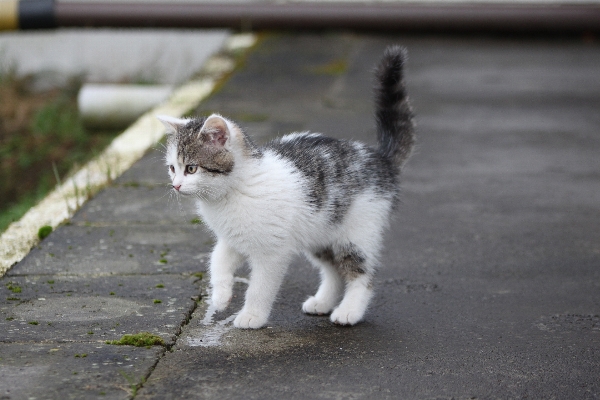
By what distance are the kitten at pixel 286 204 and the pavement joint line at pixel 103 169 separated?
1.35 m

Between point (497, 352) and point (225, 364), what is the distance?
3.61 feet

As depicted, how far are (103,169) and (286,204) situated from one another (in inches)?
117

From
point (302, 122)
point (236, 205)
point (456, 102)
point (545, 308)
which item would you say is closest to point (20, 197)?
point (302, 122)

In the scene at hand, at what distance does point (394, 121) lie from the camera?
4.39 meters

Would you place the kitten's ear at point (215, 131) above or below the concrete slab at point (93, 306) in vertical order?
above

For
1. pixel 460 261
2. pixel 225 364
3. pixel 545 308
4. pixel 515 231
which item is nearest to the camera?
pixel 225 364

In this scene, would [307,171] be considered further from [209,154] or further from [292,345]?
[292,345]

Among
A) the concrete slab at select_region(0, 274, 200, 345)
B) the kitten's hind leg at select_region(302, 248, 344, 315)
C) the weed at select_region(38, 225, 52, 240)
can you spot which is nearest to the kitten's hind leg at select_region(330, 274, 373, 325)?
the kitten's hind leg at select_region(302, 248, 344, 315)

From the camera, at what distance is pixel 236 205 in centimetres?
377

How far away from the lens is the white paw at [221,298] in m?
3.88

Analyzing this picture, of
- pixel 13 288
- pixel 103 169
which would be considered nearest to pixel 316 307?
pixel 13 288

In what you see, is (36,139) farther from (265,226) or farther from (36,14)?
(265,226)

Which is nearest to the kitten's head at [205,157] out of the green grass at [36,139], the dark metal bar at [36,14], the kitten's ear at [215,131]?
the kitten's ear at [215,131]

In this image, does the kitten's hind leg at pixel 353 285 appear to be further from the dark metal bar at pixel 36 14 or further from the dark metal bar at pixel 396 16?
the dark metal bar at pixel 36 14
